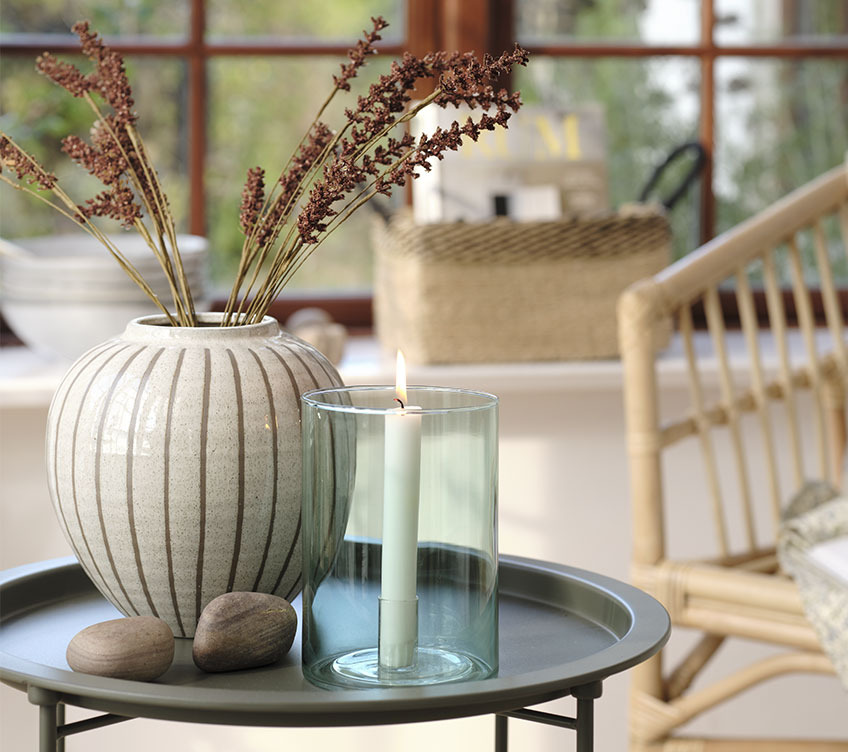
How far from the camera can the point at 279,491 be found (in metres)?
0.69

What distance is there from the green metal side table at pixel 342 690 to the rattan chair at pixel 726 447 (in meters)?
0.57

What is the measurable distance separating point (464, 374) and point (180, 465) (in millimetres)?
929

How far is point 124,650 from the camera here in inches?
24.3

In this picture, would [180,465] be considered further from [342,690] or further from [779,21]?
[779,21]

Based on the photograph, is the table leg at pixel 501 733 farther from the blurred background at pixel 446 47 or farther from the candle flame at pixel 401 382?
the blurred background at pixel 446 47

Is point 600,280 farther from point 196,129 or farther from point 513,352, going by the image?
point 196,129

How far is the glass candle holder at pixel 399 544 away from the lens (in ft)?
2.01

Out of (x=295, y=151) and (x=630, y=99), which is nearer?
(x=295, y=151)

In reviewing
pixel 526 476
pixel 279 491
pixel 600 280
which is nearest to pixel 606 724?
pixel 526 476

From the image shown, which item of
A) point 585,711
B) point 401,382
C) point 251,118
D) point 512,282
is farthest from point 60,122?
point 585,711

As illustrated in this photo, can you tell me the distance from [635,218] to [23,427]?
0.84 metres

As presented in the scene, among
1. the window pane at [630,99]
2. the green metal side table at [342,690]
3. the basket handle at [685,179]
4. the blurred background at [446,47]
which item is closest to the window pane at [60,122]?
the blurred background at [446,47]

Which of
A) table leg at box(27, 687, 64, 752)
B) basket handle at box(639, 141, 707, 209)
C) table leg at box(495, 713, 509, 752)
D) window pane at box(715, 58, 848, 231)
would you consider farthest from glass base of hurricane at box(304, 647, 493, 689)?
window pane at box(715, 58, 848, 231)

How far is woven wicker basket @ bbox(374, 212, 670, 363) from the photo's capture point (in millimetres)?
1579
